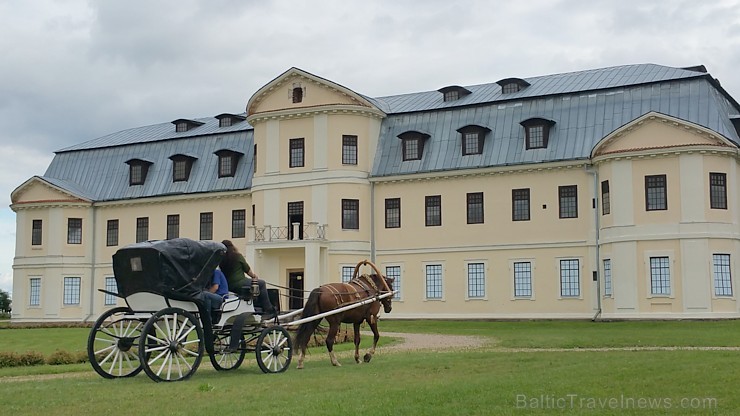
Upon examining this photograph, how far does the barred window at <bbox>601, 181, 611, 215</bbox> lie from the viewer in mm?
37594

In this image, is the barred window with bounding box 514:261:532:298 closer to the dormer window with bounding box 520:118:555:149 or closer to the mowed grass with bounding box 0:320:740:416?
the dormer window with bounding box 520:118:555:149

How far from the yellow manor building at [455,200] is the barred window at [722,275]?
57 millimetres

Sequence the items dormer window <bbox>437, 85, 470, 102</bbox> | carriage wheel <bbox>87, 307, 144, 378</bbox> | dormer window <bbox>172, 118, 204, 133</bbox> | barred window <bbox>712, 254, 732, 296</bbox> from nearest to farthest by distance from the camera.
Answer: carriage wheel <bbox>87, 307, 144, 378</bbox> < barred window <bbox>712, 254, 732, 296</bbox> < dormer window <bbox>437, 85, 470, 102</bbox> < dormer window <bbox>172, 118, 204, 133</bbox>

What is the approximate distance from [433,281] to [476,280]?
218 centimetres

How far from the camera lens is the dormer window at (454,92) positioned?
149ft

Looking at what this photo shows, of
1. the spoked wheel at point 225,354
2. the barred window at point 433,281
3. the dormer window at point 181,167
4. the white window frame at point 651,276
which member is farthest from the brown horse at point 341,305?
the dormer window at point 181,167

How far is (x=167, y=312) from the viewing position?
14320 millimetres

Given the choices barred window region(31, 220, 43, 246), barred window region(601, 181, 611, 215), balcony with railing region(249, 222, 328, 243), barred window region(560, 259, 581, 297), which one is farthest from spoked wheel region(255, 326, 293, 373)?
barred window region(31, 220, 43, 246)

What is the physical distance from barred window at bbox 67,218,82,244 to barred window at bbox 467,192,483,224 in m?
23.4

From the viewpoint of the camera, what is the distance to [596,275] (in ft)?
Answer: 125

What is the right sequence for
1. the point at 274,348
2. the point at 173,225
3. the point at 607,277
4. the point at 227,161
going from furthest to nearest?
1. the point at 173,225
2. the point at 227,161
3. the point at 607,277
4. the point at 274,348

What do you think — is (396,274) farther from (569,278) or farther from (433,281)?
(569,278)

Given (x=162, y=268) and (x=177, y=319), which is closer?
(x=162, y=268)

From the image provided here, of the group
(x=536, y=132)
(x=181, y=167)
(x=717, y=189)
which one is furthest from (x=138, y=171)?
(x=717, y=189)
